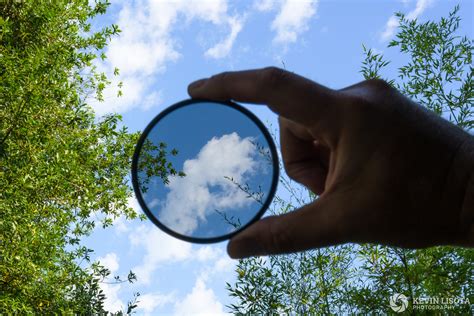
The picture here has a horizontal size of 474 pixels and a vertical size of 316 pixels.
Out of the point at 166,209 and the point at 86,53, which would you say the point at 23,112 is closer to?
the point at 86,53

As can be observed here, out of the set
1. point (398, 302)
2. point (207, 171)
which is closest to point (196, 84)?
point (207, 171)

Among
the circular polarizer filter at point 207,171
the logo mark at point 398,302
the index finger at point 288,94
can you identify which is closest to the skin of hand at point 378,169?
the index finger at point 288,94

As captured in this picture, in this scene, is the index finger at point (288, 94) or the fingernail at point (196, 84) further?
the fingernail at point (196, 84)

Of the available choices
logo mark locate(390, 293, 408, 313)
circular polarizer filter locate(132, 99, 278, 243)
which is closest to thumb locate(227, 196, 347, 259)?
circular polarizer filter locate(132, 99, 278, 243)

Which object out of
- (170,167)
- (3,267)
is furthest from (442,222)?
(3,267)

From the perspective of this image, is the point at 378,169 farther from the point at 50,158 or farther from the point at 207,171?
the point at 50,158

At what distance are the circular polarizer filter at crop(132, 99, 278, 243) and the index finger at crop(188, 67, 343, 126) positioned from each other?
0.41m

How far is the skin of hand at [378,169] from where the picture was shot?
5.45 feet

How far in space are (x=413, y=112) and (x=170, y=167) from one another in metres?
1.43

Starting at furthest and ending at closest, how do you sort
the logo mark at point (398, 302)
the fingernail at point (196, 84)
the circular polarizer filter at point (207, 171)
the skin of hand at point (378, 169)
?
the logo mark at point (398, 302) < the circular polarizer filter at point (207, 171) < the fingernail at point (196, 84) < the skin of hand at point (378, 169)

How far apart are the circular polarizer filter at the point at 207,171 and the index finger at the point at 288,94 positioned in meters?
0.41

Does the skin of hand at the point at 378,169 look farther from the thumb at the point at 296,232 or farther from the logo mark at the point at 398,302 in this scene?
the logo mark at the point at 398,302

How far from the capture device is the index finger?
1.68 metres

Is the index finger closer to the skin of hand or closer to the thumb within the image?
the skin of hand
